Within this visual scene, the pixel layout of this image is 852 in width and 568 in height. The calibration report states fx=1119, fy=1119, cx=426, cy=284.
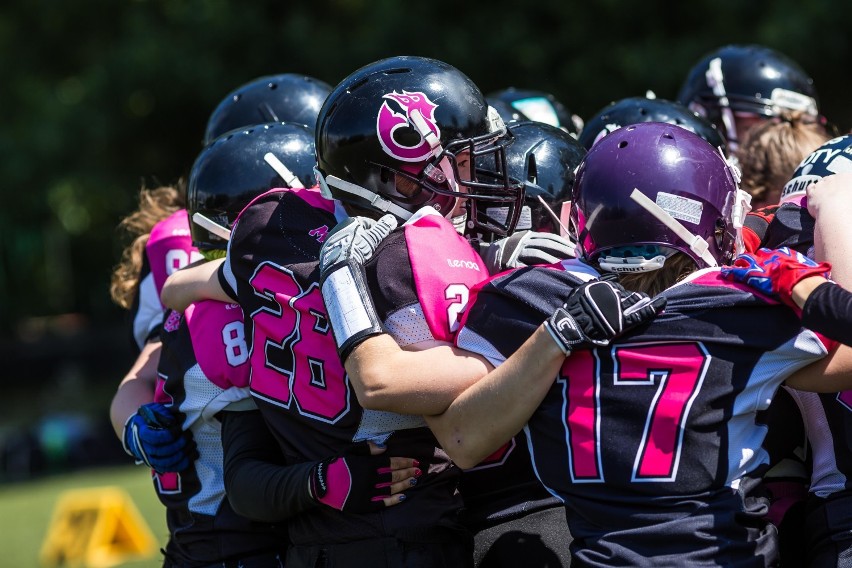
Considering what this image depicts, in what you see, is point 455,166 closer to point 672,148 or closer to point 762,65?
point 672,148

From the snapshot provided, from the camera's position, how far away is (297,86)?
484cm

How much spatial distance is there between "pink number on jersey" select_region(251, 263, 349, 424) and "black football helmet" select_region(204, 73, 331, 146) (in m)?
1.63

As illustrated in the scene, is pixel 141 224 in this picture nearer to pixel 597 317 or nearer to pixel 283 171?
pixel 283 171

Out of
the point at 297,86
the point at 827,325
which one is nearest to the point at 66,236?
the point at 297,86

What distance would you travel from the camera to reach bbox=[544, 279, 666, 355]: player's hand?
258cm

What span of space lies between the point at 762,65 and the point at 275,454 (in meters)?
3.27

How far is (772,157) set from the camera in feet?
14.5

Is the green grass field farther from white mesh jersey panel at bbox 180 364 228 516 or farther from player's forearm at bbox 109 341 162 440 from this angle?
white mesh jersey panel at bbox 180 364 228 516

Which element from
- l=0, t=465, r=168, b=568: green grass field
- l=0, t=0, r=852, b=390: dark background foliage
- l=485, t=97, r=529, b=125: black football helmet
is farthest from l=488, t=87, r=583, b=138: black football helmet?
l=0, t=0, r=852, b=390: dark background foliage

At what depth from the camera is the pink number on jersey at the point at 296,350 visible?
3094 mm

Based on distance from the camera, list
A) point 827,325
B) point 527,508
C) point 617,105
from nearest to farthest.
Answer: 1. point 827,325
2. point 527,508
3. point 617,105

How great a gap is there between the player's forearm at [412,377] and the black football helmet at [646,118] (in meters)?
1.87

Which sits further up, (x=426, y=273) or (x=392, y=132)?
(x=392, y=132)


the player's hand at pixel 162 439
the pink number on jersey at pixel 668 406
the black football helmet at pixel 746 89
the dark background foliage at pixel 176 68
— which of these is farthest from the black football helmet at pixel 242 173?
the dark background foliage at pixel 176 68
